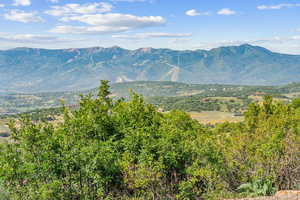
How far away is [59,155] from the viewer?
702 inches

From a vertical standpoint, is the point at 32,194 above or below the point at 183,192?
above

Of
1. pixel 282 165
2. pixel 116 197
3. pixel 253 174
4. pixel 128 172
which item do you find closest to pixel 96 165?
pixel 128 172

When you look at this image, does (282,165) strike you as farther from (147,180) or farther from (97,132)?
(97,132)

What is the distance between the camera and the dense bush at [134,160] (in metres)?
17.5

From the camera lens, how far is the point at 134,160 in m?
20.5

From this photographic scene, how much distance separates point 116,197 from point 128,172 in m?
2.34

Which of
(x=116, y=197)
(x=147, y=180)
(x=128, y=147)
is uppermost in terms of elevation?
(x=128, y=147)

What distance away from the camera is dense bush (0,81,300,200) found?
57.4ft

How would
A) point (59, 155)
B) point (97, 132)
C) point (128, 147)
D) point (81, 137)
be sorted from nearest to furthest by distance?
point (59, 155) → point (128, 147) → point (81, 137) → point (97, 132)

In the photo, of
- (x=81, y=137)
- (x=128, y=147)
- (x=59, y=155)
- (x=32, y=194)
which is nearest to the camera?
(x=32, y=194)

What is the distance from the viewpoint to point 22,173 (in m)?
17.2

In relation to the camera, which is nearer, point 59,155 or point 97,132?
point 59,155

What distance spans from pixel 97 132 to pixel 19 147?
695 centimetres

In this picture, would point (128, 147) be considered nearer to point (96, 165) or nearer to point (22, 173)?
point (96, 165)
